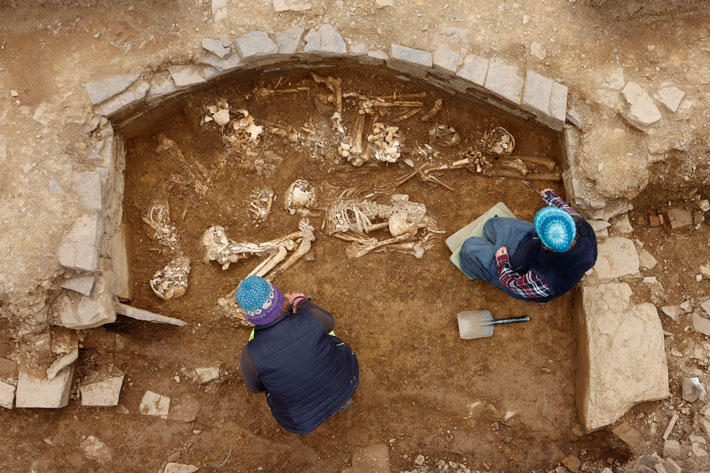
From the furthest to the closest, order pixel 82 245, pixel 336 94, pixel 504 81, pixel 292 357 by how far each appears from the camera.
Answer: pixel 336 94, pixel 504 81, pixel 82 245, pixel 292 357

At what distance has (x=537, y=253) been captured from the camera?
3432mm

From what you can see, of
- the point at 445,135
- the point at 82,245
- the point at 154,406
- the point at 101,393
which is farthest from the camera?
the point at 445,135

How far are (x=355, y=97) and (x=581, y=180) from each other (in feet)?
7.30

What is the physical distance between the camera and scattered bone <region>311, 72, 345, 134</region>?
14.4ft

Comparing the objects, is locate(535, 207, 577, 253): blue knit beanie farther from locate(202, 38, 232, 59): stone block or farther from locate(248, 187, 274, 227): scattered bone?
locate(202, 38, 232, 59): stone block

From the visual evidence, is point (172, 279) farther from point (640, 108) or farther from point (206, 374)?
point (640, 108)

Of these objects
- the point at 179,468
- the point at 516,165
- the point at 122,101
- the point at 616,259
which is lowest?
the point at 179,468

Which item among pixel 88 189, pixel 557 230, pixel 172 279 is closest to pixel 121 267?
pixel 172 279

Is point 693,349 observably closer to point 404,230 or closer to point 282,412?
point 404,230

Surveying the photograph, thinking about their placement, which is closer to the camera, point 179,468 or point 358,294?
point 179,468

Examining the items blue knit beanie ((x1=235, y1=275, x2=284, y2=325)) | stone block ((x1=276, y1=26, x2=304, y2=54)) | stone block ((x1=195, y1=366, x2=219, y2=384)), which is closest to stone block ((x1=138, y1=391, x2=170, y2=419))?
stone block ((x1=195, y1=366, x2=219, y2=384))

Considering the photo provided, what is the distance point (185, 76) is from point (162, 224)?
1.42 m

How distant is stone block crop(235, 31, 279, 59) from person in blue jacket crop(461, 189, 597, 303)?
2459 mm

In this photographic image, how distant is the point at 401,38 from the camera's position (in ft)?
13.3
